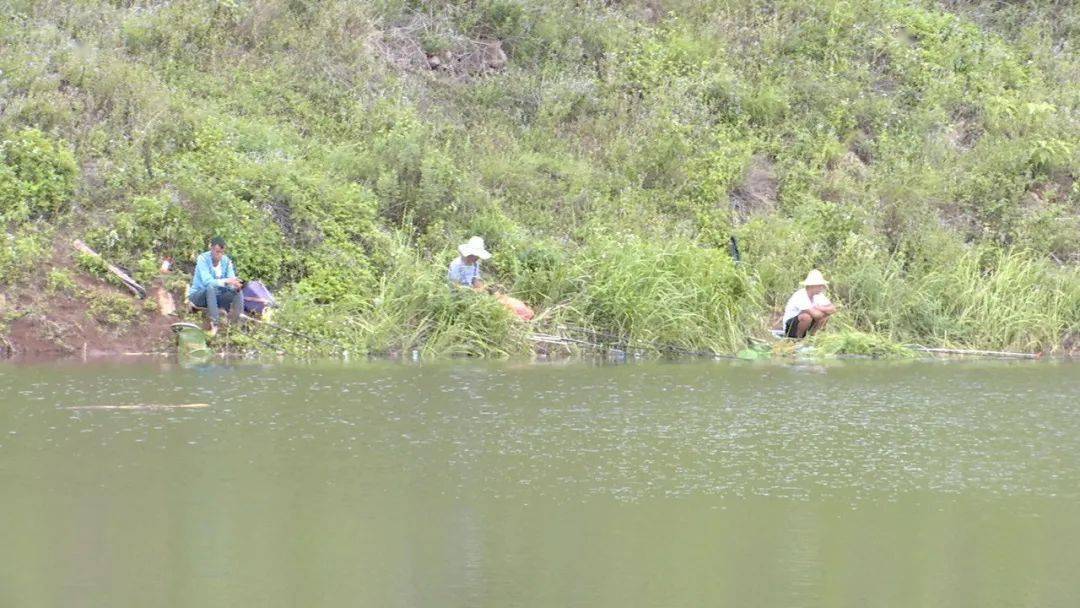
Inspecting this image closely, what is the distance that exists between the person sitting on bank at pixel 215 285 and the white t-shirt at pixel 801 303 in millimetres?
5993

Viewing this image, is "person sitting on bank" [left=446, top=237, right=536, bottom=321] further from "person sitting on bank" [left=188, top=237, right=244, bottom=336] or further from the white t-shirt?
the white t-shirt

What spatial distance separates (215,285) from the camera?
16.5 m

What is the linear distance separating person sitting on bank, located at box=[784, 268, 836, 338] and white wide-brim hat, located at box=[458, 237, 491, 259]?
3.45 meters

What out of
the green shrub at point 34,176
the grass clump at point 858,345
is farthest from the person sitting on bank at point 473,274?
the green shrub at point 34,176

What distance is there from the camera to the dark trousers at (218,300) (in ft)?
54.4

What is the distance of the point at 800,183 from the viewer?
2130 centimetres

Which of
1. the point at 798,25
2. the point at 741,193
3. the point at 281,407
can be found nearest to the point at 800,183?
the point at 741,193

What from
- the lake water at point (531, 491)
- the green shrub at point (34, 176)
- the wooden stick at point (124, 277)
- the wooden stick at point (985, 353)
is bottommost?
the lake water at point (531, 491)

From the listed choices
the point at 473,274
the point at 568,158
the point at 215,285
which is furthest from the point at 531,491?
the point at 568,158

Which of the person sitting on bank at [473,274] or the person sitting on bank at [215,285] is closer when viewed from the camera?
the person sitting on bank at [215,285]

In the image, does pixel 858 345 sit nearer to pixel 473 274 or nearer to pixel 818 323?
pixel 818 323

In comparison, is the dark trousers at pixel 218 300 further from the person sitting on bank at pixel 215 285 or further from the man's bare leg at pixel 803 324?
the man's bare leg at pixel 803 324

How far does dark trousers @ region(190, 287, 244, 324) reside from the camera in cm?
1658

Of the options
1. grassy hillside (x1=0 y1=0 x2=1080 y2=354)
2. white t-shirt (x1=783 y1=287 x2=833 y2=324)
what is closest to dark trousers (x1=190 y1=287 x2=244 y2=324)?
grassy hillside (x1=0 y1=0 x2=1080 y2=354)
